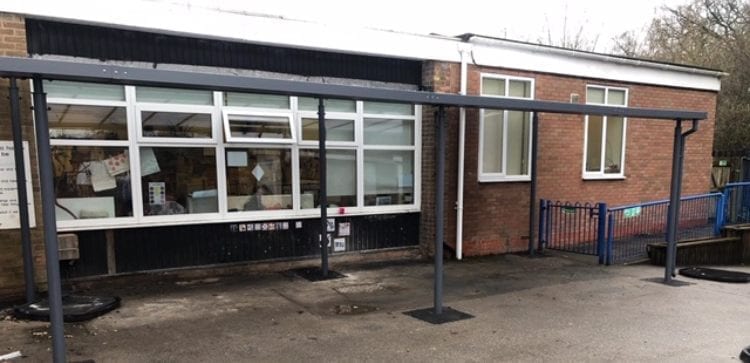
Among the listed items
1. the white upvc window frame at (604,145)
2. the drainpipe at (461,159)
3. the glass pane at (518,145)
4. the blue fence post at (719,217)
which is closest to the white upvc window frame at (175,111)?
the drainpipe at (461,159)

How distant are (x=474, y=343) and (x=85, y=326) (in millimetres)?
3780

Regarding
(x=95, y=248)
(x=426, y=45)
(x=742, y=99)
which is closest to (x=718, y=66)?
(x=742, y=99)

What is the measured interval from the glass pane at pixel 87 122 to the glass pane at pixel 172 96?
1.02 ft

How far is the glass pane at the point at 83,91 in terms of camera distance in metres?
5.93

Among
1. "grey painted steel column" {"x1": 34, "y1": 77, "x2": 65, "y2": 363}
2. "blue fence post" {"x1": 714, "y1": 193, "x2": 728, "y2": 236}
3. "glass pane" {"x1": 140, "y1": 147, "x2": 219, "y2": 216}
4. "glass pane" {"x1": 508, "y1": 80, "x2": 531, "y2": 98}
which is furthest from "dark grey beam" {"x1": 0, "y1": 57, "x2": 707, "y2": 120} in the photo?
"blue fence post" {"x1": 714, "y1": 193, "x2": 728, "y2": 236}

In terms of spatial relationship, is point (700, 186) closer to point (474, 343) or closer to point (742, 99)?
point (742, 99)

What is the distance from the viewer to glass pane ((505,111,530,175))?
9.18 m

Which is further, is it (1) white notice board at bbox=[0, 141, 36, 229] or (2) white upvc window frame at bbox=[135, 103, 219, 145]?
(2) white upvc window frame at bbox=[135, 103, 219, 145]

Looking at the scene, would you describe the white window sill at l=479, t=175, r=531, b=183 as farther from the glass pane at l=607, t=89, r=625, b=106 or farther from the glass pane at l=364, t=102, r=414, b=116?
the glass pane at l=607, t=89, r=625, b=106

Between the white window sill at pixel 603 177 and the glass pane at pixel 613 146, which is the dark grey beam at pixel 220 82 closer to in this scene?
the white window sill at pixel 603 177

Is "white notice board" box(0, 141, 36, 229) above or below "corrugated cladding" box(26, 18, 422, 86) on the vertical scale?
below

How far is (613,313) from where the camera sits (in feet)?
18.8

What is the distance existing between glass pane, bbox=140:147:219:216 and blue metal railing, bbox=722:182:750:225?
10065 millimetres

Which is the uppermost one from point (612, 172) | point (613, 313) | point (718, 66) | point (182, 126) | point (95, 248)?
point (718, 66)
